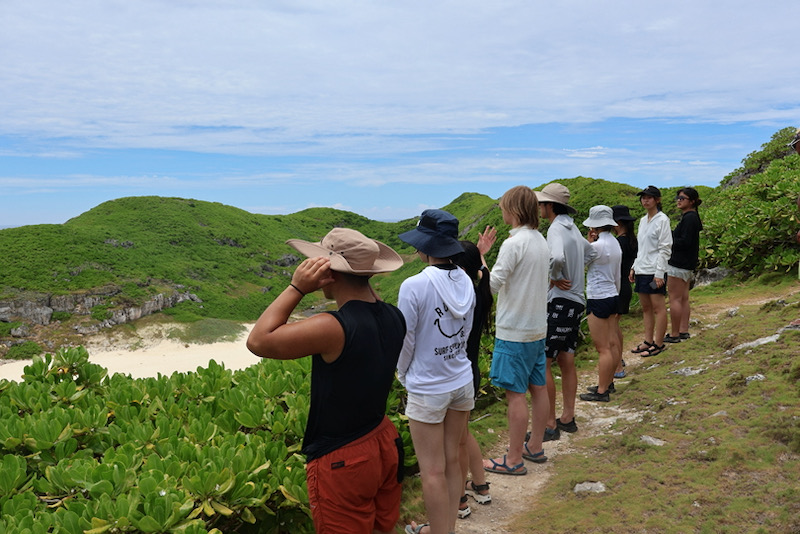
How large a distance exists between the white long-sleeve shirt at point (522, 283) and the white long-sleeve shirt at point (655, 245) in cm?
387

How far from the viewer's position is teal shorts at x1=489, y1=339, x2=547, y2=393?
4.71 metres

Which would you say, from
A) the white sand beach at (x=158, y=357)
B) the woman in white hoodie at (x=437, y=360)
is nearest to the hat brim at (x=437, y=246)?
the woman in white hoodie at (x=437, y=360)

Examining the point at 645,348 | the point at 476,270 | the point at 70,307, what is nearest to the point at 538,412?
the point at 476,270

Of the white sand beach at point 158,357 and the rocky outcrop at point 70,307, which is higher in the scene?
the rocky outcrop at point 70,307

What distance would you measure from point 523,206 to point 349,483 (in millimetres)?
2771

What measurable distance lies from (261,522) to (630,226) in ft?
21.2

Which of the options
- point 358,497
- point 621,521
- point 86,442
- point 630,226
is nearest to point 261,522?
point 358,497

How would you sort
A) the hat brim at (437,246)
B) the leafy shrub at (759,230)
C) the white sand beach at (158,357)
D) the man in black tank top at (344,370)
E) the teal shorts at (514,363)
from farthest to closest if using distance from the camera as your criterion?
the white sand beach at (158,357) < the leafy shrub at (759,230) < the teal shorts at (514,363) < the hat brim at (437,246) < the man in black tank top at (344,370)

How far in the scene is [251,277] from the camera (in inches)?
2130

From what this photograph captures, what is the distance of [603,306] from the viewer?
6305 mm

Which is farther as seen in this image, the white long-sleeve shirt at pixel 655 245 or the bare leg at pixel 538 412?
the white long-sleeve shirt at pixel 655 245

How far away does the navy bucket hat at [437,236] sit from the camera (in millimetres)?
3557

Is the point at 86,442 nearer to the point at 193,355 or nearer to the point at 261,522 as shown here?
the point at 261,522

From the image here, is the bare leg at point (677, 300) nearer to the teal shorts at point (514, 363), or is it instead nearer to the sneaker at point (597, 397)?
the sneaker at point (597, 397)
